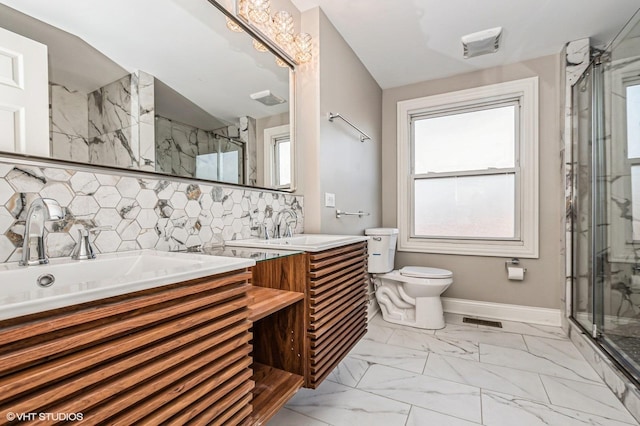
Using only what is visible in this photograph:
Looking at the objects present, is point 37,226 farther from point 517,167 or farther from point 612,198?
point 517,167

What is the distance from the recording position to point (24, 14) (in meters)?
0.83

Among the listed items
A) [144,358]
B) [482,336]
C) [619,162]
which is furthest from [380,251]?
[144,358]

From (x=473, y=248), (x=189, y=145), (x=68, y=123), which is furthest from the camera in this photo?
(x=473, y=248)

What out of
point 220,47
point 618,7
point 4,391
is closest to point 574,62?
point 618,7

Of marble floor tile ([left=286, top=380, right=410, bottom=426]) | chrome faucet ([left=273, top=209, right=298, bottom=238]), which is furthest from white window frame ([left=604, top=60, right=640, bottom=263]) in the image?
chrome faucet ([left=273, top=209, right=298, bottom=238])

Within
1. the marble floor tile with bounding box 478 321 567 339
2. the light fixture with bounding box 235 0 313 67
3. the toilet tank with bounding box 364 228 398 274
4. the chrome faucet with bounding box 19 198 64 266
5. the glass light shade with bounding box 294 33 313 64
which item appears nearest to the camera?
the chrome faucet with bounding box 19 198 64 266

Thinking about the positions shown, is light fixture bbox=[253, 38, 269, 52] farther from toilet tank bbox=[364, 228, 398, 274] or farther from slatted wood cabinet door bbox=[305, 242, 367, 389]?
toilet tank bbox=[364, 228, 398, 274]

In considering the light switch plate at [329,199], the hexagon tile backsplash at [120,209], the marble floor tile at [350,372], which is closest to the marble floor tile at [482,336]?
the marble floor tile at [350,372]

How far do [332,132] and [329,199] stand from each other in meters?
0.48

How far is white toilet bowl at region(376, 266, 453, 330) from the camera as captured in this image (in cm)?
239

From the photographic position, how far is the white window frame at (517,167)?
2.57 meters

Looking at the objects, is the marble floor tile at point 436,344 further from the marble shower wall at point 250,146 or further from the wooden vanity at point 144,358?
the marble shower wall at point 250,146

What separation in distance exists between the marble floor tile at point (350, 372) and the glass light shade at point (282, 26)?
200cm

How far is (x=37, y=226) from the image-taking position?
2.58 ft
